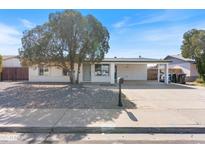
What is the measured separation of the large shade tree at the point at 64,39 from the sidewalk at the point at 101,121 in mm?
10440

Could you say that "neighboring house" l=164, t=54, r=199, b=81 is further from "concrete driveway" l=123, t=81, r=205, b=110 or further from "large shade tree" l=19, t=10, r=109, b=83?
"large shade tree" l=19, t=10, r=109, b=83

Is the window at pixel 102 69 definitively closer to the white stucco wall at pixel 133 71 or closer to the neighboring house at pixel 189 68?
A: the white stucco wall at pixel 133 71

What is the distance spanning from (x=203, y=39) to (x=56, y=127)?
28.7m

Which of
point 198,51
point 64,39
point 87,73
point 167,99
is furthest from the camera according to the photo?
point 198,51

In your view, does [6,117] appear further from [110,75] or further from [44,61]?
[110,75]

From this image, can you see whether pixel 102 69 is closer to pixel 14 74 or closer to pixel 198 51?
pixel 198 51

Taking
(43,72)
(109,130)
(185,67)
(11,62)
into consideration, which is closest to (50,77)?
(43,72)

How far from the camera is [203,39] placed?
3145 centimetres

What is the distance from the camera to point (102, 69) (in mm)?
27484

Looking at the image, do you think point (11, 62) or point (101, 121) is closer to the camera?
point (101, 121)

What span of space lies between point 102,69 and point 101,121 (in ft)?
65.5

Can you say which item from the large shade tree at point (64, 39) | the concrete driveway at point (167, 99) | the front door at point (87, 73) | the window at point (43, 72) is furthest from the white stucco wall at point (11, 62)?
the concrete driveway at point (167, 99)

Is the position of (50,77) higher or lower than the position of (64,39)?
lower

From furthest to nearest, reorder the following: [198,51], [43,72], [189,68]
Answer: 1. [189,68]
2. [198,51]
3. [43,72]
